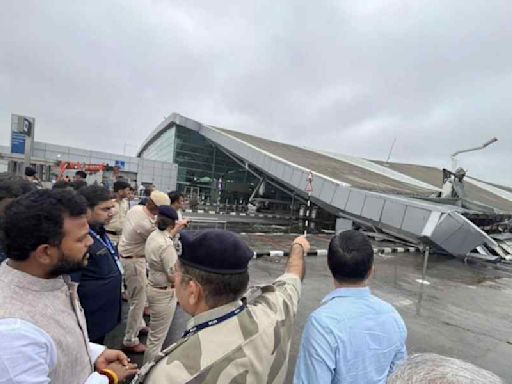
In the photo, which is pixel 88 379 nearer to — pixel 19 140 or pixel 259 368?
pixel 259 368

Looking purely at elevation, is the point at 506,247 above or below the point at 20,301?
below

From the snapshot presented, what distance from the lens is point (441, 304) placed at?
6.89 meters

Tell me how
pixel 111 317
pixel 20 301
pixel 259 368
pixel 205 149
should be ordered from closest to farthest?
pixel 259 368, pixel 20 301, pixel 111 317, pixel 205 149

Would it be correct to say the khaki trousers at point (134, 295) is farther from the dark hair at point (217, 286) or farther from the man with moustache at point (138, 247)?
the dark hair at point (217, 286)

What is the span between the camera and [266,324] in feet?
4.27

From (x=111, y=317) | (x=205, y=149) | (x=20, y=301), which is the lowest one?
(x=111, y=317)

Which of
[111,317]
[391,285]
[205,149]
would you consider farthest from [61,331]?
[205,149]

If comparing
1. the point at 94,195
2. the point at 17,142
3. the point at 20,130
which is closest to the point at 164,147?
the point at 17,142

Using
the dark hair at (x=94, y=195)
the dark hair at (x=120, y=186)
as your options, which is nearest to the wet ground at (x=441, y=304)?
the dark hair at (x=94, y=195)

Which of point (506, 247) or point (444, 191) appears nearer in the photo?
point (506, 247)

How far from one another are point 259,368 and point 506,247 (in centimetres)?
1695

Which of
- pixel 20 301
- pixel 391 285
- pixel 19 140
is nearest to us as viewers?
pixel 20 301

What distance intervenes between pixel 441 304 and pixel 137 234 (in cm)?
617

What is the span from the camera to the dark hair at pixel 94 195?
10.6 feet
